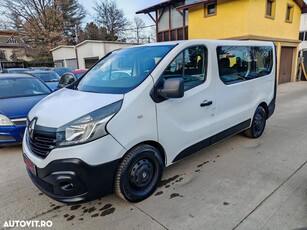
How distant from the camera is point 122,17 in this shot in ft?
127

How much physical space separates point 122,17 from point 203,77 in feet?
133

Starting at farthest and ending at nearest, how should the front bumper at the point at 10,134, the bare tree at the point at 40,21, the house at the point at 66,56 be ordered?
the bare tree at the point at 40,21, the house at the point at 66,56, the front bumper at the point at 10,134

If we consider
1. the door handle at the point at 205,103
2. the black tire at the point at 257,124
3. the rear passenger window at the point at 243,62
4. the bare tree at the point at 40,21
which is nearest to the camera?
the door handle at the point at 205,103

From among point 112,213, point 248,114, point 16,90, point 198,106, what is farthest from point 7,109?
point 248,114

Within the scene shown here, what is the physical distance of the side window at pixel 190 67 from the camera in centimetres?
265

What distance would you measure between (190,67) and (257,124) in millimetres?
2401

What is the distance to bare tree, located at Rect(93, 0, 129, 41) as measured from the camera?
124 ft

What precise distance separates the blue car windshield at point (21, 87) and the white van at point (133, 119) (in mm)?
2499

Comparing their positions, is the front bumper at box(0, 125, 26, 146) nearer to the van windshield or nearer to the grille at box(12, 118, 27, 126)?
the grille at box(12, 118, 27, 126)

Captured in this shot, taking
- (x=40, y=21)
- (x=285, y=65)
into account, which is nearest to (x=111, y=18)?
(x=40, y=21)

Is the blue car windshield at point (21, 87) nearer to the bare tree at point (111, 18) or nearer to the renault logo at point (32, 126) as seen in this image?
the renault logo at point (32, 126)

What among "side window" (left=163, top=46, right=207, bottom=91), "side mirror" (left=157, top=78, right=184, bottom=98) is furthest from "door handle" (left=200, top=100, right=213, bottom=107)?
"side mirror" (left=157, top=78, right=184, bottom=98)

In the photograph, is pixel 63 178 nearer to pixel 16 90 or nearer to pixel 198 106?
pixel 198 106

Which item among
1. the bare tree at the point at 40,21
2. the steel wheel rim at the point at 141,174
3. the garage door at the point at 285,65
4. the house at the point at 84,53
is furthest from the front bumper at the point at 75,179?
the bare tree at the point at 40,21
